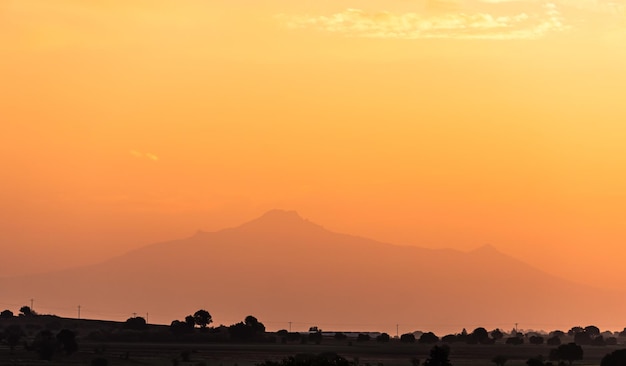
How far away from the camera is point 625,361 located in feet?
641

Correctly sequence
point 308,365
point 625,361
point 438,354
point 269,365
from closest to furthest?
point 308,365
point 269,365
point 438,354
point 625,361

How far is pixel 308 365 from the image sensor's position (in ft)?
325

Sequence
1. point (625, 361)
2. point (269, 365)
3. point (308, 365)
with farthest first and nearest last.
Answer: point (625, 361), point (269, 365), point (308, 365)

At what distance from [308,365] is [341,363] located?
4.26 meters

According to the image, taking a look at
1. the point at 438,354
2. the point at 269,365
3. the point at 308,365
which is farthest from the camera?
the point at 438,354

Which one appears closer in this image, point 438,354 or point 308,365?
point 308,365

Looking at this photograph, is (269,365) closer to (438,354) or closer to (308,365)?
(308,365)

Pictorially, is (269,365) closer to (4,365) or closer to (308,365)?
(308,365)

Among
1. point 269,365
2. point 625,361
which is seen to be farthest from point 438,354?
point 625,361

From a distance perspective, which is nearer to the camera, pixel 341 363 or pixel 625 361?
pixel 341 363

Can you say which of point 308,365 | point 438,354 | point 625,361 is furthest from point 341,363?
point 625,361

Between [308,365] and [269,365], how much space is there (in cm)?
1127

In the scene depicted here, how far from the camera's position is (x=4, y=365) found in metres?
199

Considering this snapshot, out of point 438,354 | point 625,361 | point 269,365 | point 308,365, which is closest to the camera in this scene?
point 308,365
